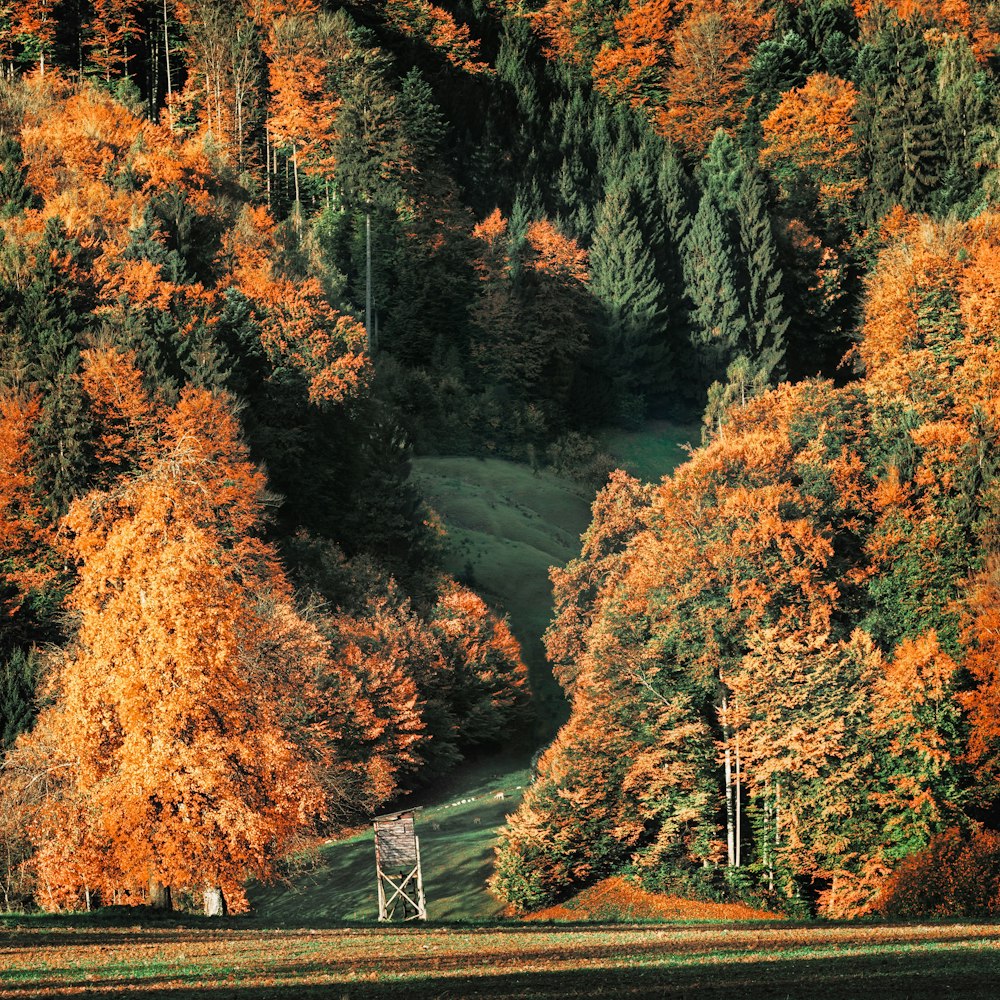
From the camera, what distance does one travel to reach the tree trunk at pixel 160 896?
3150 centimetres

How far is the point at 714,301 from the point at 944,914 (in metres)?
75.6

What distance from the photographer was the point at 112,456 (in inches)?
2552

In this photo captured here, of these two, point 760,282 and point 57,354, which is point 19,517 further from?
point 760,282

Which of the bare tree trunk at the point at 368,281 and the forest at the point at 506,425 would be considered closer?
the forest at the point at 506,425

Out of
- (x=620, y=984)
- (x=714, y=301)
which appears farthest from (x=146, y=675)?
(x=714, y=301)

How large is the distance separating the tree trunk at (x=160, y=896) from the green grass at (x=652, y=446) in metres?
74.5

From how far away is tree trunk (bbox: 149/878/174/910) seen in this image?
3150cm

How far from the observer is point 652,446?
110 m

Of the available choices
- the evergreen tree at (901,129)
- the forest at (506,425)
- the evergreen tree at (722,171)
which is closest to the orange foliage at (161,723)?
the forest at (506,425)

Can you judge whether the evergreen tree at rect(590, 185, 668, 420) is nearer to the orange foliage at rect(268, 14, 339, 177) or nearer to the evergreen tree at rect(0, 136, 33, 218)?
the orange foliage at rect(268, 14, 339, 177)

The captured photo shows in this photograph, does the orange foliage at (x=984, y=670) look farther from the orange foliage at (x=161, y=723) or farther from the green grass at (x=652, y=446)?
the green grass at (x=652, y=446)

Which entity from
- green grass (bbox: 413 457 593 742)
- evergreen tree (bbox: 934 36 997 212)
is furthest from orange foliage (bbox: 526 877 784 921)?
evergreen tree (bbox: 934 36 997 212)

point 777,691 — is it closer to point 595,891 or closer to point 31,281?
point 595,891

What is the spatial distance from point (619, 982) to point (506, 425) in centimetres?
8684
